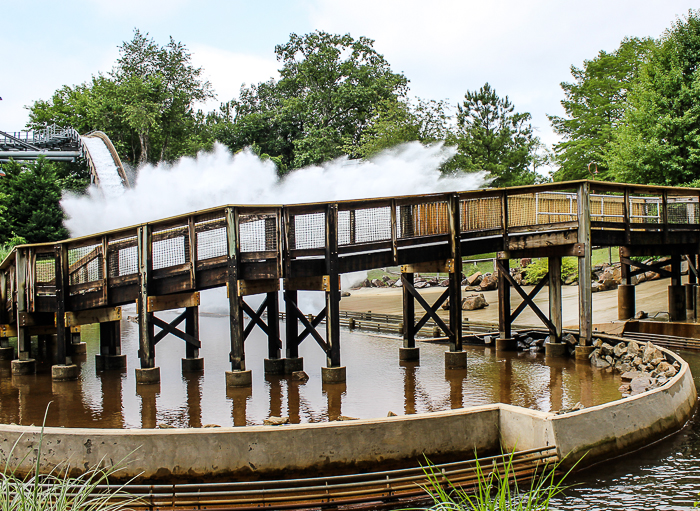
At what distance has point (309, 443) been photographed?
8.99 metres

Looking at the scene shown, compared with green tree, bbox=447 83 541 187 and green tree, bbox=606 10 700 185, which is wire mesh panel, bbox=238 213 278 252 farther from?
green tree, bbox=447 83 541 187

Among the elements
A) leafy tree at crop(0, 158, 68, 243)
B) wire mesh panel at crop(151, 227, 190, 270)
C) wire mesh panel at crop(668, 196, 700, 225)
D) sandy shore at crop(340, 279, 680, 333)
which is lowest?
sandy shore at crop(340, 279, 680, 333)

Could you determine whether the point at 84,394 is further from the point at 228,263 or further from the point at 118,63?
the point at 118,63

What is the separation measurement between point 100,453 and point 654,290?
2599cm

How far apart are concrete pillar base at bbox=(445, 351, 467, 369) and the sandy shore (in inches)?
304

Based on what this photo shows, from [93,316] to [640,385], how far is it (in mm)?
12693

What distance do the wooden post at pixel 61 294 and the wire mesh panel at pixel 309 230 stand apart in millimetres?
6447

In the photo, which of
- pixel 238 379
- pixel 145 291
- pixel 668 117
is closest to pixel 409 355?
pixel 238 379

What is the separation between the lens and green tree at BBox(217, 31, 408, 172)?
58500 mm

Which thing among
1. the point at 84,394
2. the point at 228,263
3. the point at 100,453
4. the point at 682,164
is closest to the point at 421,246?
the point at 228,263

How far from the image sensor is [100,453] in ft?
29.0

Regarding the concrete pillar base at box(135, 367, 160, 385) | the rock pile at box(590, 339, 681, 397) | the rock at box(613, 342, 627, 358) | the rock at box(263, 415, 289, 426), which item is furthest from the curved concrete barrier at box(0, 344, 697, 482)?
the rock at box(613, 342, 627, 358)

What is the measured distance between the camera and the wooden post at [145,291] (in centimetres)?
1496

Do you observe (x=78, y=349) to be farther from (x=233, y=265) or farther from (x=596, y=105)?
(x=596, y=105)
